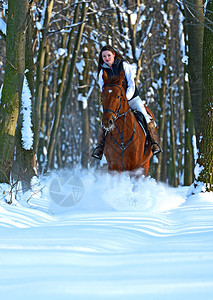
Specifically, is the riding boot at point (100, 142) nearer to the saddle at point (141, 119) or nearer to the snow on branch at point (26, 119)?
the saddle at point (141, 119)

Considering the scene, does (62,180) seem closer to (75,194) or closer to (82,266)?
(75,194)

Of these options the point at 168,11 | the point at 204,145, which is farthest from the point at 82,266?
the point at 168,11

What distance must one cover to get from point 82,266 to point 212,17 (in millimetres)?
7314

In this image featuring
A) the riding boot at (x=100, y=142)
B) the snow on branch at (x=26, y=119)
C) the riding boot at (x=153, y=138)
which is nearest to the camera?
the riding boot at (x=100, y=142)

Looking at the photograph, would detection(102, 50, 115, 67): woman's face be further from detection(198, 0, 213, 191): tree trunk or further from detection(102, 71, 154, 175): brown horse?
detection(198, 0, 213, 191): tree trunk

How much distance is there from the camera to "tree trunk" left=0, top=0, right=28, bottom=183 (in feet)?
26.7

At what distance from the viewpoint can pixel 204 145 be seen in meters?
9.19

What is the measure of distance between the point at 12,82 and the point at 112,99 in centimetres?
206

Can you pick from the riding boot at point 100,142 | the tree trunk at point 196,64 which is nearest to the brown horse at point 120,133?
the riding boot at point 100,142

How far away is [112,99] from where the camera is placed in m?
7.58

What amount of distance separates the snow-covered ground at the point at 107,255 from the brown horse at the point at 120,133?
101 centimetres

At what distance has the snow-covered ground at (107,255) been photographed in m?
2.46

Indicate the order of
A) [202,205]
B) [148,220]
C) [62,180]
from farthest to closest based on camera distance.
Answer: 1. [62,180]
2. [202,205]
3. [148,220]

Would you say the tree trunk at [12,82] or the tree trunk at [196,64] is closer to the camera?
the tree trunk at [12,82]
